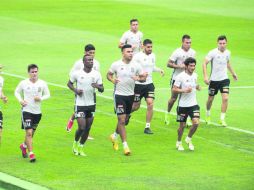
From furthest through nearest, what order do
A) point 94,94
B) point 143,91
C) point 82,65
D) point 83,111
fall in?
point 143,91 → point 82,65 → point 94,94 → point 83,111

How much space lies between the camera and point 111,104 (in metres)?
29.8

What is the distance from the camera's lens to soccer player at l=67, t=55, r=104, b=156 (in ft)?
73.2

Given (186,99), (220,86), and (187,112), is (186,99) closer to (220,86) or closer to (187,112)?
(187,112)

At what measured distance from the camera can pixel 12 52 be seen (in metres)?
40.2

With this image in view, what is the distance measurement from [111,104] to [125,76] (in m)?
6.82

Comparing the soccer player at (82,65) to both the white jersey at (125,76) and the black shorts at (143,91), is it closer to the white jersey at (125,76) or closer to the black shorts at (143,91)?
the white jersey at (125,76)

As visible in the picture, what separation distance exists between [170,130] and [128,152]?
12.0ft

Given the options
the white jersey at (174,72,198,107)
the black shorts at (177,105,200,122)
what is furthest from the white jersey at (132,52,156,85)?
the black shorts at (177,105,200,122)

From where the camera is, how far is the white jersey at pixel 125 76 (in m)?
23.0

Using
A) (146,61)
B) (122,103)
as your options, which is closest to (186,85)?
(122,103)

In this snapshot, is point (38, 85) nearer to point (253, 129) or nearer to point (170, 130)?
point (170, 130)

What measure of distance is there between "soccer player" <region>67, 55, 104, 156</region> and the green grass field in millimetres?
684

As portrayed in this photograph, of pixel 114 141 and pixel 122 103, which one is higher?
pixel 122 103

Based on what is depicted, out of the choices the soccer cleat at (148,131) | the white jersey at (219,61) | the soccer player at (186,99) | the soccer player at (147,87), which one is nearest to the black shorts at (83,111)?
the soccer player at (186,99)
